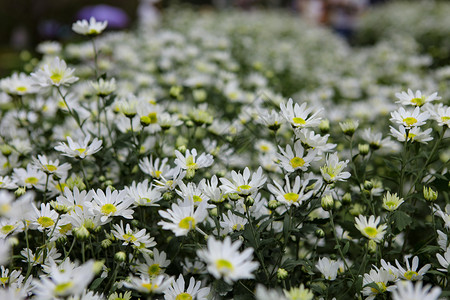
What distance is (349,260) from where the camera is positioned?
112 centimetres

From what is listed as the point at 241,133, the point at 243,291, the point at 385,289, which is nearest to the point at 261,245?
the point at 243,291

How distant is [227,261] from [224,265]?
0.04 ft

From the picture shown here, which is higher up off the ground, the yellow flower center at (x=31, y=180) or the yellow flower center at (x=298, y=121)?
the yellow flower center at (x=298, y=121)

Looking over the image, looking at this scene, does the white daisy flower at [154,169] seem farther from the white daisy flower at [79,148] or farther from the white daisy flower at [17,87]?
the white daisy flower at [17,87]

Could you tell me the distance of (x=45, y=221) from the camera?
91 cm

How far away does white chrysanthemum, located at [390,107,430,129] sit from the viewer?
0.99 metres

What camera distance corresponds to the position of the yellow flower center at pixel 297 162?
0.93 m

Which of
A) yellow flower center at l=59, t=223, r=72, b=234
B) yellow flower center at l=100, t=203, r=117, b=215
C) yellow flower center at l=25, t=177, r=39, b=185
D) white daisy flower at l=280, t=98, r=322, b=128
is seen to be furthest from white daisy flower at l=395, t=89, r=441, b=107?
yellow flower center at l=25, t=177, r=39, b=185

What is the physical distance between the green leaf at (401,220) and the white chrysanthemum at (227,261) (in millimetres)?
415

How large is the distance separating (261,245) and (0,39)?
7470 mm

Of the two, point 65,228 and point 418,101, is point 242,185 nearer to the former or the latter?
point 65,228

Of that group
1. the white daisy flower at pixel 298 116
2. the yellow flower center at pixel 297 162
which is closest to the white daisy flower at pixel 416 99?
the white daisy flower at pixel 298 116

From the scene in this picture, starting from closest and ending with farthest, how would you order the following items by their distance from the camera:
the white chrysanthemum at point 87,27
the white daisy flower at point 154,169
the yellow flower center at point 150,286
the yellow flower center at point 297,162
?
the yellow flower center at point 150,286, the yellow flower center at point 297,162, the white daisy flower at point 154,169, the white chrysanthemum at point 87,27

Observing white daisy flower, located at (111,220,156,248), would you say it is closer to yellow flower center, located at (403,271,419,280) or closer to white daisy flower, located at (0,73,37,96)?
yellow flower center, located at (403,271,419,280)
